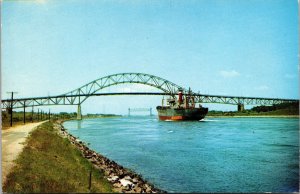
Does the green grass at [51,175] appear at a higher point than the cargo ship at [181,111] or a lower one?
lower

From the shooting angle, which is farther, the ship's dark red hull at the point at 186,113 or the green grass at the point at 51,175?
the ship's dark red hull at the point at 186,113

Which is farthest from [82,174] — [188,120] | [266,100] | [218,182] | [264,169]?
[266,100]

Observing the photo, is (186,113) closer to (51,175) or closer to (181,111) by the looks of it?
(181,111)

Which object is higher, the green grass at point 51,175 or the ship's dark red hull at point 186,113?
the ship's dark red hull at point 186,113

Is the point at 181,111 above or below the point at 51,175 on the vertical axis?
above

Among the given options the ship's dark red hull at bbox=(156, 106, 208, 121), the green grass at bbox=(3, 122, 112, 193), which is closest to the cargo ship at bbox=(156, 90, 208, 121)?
the ship's dark red hull at bbox=(156, 106, 208, 121)

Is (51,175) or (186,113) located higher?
(186,113)

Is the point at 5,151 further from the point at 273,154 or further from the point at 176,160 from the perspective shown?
the point at 273,154

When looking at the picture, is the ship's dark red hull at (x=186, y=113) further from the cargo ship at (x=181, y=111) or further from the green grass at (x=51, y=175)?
the green grass at (x=51, y=175)

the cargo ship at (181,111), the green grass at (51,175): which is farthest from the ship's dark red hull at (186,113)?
the green grass at (51,175)

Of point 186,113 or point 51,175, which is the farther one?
point 186,113

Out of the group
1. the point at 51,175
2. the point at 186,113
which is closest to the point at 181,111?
the point at 186,113
